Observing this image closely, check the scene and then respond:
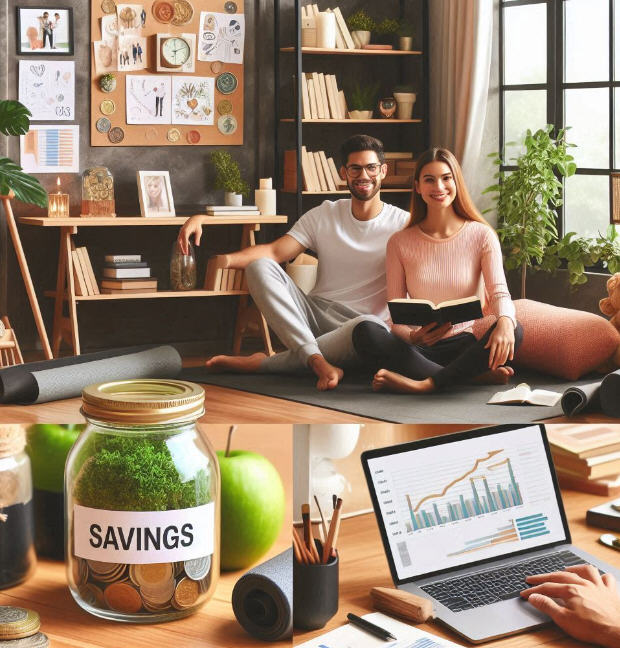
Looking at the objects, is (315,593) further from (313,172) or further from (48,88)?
(313,172)

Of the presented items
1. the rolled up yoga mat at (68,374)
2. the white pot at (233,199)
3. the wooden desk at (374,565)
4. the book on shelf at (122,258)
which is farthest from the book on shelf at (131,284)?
the wooden desk at (374,565)

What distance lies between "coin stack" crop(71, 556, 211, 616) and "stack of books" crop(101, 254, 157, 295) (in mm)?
5105

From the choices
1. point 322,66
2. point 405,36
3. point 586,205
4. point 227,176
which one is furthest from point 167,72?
point 586,205

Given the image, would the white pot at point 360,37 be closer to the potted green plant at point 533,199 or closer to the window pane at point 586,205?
the potted green plant at point 533,199

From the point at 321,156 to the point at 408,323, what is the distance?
248 centimetres

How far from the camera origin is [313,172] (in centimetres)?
634

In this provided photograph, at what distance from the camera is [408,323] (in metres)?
4.15

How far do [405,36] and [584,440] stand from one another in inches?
210

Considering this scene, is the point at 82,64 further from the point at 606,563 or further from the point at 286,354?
the point at 606,563

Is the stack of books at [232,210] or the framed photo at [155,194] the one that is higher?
the framed photo at [155,194]

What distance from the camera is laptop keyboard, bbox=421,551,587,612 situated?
1344mm

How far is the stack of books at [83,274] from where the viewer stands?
18.5 ft

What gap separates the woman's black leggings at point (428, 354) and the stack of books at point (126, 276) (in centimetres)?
197

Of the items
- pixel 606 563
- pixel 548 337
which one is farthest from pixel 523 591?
pixel 548 337
